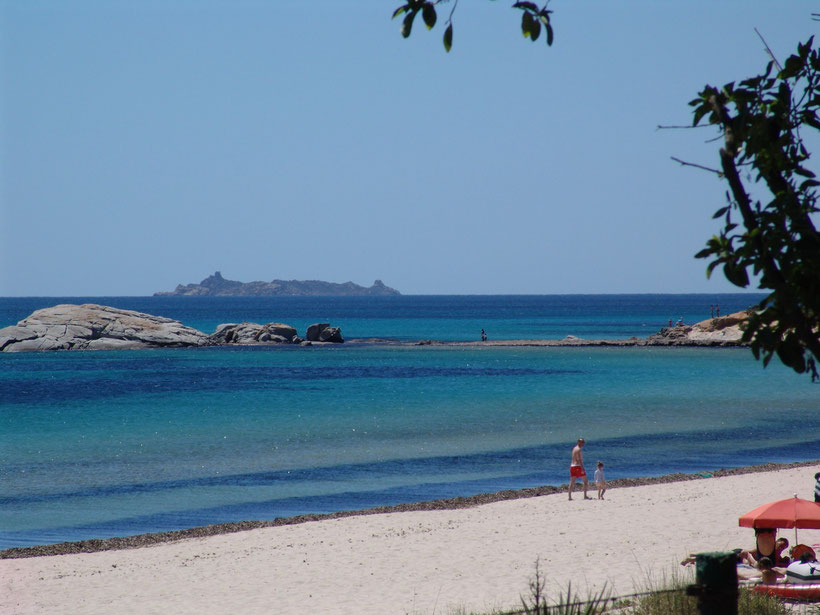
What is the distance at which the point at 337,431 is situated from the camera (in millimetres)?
33375

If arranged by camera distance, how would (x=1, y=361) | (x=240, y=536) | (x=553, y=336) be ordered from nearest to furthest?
(x=240, y=536), (x=1, y=361), (x=553, y=336)

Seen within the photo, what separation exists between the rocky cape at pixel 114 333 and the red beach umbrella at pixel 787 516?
74443 millimetres

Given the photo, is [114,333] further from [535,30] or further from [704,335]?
[535,30]

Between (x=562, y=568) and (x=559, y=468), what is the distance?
40.8 feet

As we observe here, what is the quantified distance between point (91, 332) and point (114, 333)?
7.40 feet

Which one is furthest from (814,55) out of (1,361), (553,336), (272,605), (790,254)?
(553,336)

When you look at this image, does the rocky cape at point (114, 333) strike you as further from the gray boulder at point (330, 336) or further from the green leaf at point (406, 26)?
the green leaf at point (406, 26)

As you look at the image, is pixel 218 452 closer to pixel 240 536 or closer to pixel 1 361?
pixel 240 536

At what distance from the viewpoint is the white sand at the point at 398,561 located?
12258 millimetres

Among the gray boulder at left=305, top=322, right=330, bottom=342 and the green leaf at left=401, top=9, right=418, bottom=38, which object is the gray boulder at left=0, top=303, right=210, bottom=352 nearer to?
the gray boulder at left=305, top=322, right=330, bottom=342

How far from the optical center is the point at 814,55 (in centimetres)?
438

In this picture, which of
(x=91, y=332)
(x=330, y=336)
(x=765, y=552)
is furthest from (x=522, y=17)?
(x=330, y=336)

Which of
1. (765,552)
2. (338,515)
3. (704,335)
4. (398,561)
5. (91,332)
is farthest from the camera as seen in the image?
(704,335)

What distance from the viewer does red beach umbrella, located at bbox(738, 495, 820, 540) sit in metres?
12.1
